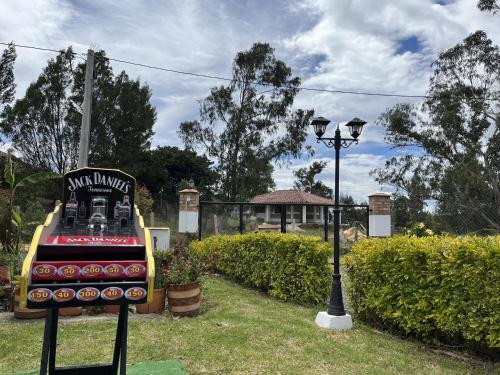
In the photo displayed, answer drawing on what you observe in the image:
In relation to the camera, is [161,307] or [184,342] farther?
[161,307]

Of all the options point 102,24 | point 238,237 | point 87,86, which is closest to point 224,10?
point 102,24

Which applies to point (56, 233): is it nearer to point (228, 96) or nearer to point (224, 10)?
point (224, 10)

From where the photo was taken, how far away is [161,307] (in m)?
5.73

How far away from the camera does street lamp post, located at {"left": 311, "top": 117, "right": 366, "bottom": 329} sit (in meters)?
5.28

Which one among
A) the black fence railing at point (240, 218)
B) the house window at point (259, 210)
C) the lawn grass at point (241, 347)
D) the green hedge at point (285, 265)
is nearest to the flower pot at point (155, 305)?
the lawn grass at point (241, 347)

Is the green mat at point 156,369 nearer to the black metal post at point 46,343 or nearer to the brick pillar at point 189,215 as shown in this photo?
the black metal post at point 46,343

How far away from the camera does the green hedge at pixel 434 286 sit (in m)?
4.06

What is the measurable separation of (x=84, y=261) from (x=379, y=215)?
9.68m

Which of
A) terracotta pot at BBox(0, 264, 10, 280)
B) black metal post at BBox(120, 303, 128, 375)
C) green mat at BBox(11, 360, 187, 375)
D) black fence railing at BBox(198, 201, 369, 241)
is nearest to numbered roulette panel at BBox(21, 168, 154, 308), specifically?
black metal post at BBox(120, 303, 128, 375)

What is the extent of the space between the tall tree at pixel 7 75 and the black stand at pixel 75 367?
24044mm

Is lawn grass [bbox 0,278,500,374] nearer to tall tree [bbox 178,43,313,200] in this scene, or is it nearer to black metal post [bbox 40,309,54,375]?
black metal post [bbox 40,309,54,375]

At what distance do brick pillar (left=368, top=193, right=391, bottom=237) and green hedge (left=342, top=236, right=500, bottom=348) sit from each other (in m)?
5.75

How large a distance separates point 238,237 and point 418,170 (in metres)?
19.7

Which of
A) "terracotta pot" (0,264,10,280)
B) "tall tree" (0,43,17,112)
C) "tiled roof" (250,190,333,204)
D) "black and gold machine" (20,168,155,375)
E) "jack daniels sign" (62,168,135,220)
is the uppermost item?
"tall tree" (0,43,17,112)
